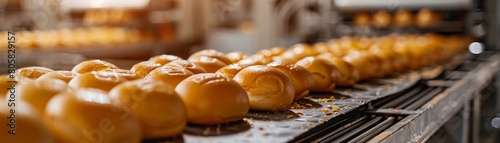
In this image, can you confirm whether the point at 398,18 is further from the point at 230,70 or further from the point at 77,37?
the point at 230,70

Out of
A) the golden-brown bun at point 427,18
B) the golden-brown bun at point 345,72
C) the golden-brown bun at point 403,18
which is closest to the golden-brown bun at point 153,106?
the golden-brown bun at point 345,72

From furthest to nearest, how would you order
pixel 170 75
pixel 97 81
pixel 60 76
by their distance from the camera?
pixel 170 75
pixel 60 76
pixel 97 81

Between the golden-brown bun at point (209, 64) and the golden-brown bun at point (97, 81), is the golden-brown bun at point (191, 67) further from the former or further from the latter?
the golden-brown bun at point (97, 81)

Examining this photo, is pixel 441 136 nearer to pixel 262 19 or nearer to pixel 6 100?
pixel 6 100

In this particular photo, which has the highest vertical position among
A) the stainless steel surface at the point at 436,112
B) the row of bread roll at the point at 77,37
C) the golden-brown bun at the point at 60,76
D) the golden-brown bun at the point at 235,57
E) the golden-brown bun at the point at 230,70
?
the row of bread roll at the point at 77,37

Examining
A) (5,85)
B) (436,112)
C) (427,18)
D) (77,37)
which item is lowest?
(436,112)

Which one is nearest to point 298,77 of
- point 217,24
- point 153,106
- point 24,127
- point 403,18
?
point 153,106

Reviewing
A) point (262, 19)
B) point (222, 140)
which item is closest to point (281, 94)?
point (222, 140)
